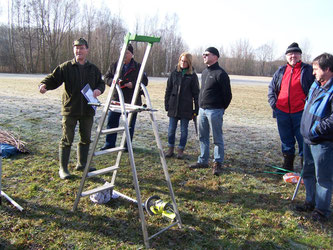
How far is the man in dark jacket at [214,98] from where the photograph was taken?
4.74 meters

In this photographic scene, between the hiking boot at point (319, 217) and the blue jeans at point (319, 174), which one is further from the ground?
the blue jeans at point (319, 174)

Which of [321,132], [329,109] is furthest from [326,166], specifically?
[329,109]

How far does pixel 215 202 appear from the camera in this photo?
13.0ft

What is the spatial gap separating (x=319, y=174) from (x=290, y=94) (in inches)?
73.5

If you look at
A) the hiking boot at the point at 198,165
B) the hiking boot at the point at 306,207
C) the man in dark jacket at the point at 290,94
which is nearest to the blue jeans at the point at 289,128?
the man in dark jacket at the point at 290,94

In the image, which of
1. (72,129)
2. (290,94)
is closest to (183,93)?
(290,94)

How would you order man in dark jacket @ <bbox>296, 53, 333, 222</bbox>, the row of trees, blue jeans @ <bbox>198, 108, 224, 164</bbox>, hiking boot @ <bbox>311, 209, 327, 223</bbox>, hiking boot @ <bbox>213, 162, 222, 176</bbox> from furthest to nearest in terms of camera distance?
the row of trees → hiking boot @ <bbox>213, 162, 222, 176</bbox> → blue jeans @ <bbox>198, 108, 224, 164</bbox> → hiking boot @ <bbox>311, 209, 327, 223</bbox> → man in dark jacket @ <bbox>296, 53, 333, 222</bbox>

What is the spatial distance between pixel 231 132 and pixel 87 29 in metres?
41.7

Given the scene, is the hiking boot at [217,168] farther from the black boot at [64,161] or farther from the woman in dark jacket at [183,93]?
the black boot at [64,161]

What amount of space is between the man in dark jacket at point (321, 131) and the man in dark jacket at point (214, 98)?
1526 millimetres

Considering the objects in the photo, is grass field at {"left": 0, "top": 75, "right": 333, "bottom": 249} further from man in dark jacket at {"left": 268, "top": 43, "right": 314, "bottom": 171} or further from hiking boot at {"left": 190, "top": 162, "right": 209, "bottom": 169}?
man in dark jacket at {"left": 268, "top": 43, "right": 314, "bottom": 171}

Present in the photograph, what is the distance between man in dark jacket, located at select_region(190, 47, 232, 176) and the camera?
4.74 metres

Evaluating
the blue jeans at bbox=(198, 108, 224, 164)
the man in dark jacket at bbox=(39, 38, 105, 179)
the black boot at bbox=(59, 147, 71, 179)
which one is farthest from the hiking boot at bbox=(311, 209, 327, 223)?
the black boot at bbox=(59, 147, 71, 179)

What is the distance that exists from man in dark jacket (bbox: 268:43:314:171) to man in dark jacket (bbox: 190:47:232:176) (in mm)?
1023
